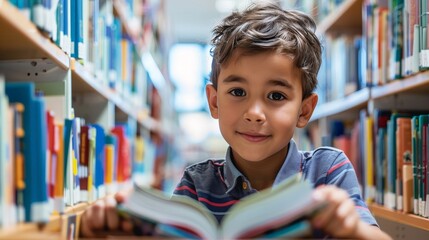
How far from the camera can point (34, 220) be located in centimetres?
101

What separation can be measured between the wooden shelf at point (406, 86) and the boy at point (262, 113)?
0.41 metres

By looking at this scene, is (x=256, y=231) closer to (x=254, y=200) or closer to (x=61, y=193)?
(x=254, y=200)

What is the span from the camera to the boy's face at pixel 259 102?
137 cm

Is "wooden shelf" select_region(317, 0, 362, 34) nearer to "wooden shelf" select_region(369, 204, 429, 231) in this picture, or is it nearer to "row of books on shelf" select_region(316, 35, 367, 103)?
"row of books on shelf" select_region(316, 35, 367, 103)

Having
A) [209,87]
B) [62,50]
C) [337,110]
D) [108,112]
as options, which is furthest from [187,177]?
[337,110]

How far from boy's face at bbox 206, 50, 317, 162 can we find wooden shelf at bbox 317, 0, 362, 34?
1.37 m

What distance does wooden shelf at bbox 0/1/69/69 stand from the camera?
3.29 feet

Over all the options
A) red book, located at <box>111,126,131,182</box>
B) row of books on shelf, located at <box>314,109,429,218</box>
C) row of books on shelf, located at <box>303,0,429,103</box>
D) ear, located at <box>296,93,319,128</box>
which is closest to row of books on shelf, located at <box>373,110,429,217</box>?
row of books on shelf, located at <box>314,109,429,218</box>

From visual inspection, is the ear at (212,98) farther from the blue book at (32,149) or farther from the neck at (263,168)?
the blue book at (32,149)

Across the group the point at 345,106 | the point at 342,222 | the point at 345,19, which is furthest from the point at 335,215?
the point at 345,19

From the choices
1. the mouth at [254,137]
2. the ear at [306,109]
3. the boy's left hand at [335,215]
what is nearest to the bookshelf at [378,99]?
the ear at [306,109]

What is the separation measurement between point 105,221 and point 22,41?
47 centimetres

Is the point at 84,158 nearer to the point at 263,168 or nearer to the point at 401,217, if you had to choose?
the point at 263,168

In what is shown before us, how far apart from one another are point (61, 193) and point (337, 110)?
6.57ft
